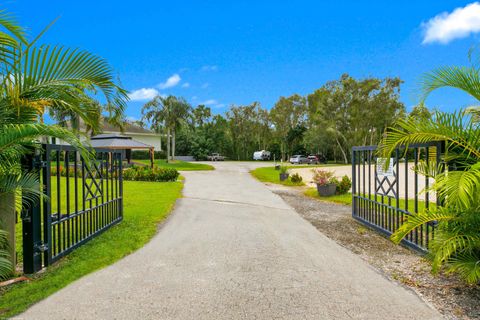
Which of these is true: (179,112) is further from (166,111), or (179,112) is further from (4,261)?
(4,261)

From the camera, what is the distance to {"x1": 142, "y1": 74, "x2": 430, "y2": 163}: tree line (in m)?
33.7

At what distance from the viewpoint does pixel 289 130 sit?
2048 inches

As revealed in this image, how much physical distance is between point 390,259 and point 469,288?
122cm

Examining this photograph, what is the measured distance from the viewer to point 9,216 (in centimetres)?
372

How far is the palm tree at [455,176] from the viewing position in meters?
3.17

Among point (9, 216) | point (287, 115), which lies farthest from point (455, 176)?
point (287, 115)

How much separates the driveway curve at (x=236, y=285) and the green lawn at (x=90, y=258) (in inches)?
6.4

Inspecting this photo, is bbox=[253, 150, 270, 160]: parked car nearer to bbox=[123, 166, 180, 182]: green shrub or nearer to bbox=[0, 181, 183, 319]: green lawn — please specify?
bbox=[123, 166, 180, 182]: green shrub

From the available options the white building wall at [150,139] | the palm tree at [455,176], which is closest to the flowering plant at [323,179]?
the palm tree at [455,176]

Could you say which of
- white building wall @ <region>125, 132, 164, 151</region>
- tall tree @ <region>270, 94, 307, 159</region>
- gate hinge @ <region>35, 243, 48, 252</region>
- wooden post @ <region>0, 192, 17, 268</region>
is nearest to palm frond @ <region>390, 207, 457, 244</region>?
gate hinge @ <region>35, 243, 48, 252</region>

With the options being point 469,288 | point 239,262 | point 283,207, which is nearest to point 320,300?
point 239,262

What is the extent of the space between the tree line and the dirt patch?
22.0 meters

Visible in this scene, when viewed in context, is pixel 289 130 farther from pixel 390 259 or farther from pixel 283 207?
pixel 390 259

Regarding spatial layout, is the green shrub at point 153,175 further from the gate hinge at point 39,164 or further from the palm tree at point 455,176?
the palm tree at point 455,176
